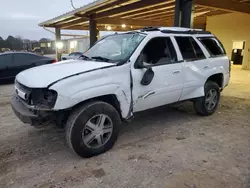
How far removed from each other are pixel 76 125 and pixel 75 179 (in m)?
0.67

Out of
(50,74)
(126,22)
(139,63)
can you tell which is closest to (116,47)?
(139,63)

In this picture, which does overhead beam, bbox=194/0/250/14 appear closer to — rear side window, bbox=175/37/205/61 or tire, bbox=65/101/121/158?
rear side window, bbox=175/37/205/61

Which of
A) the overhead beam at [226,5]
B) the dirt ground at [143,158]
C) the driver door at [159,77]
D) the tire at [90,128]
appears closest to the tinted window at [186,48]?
the driver door at [159,77]

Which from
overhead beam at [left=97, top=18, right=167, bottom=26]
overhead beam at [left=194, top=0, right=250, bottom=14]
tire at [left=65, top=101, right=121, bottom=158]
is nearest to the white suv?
tire at [left=65, top=101, right=121, bottom=158]

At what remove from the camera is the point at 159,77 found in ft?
11.6

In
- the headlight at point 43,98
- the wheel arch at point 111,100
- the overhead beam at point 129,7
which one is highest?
the overhead beam at point 129,7

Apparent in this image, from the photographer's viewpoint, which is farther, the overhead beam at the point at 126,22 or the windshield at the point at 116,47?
the overhead beam at the point at 126,22

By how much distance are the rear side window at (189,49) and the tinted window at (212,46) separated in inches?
10.5

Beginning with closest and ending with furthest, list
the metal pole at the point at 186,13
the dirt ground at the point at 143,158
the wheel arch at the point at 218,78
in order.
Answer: the dirt ground at the point at 143,158
the wheel arch at the point at 218,78
the metal pole at the point at 186,13

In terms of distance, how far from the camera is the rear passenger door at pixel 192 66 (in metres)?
4.05

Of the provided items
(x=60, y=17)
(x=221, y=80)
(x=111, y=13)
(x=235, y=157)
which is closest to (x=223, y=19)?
(x=111, y=13)

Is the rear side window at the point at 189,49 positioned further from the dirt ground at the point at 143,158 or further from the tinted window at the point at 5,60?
the tinted window at the point at 5,60

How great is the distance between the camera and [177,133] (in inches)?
155

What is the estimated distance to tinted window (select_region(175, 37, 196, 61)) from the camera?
4.02m
